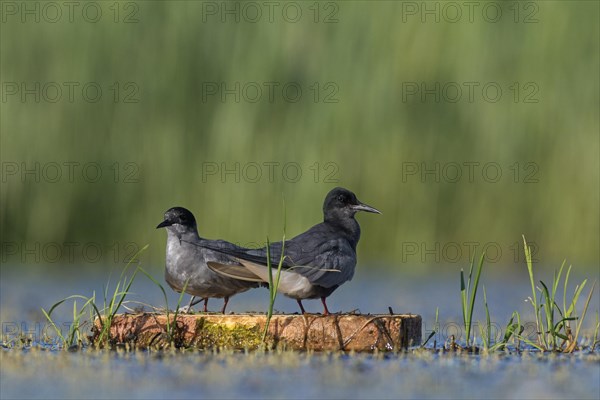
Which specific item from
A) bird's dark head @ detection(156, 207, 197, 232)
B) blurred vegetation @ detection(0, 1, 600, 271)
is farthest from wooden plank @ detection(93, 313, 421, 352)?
blurred vegetation @ detection(0, 1, 600, 271)

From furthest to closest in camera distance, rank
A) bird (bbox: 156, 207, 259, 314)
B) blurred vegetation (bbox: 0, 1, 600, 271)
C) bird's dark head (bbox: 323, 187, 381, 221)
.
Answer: blurred vegetation (bbox: 0, 1, 600, 271) → bird's dark head (bbox: 323, 187, 381, 221) → bird (bbox: 156, 207, 259, 314)

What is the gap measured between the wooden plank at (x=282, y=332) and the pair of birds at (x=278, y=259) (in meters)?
0.20

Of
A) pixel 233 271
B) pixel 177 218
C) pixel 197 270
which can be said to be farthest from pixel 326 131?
Answer: pixel 233 271

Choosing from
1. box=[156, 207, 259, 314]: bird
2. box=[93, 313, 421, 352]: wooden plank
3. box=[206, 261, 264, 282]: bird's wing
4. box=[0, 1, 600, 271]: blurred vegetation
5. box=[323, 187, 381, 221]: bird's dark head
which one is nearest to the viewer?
box=[93, 313, 421, 352]: wooden plank

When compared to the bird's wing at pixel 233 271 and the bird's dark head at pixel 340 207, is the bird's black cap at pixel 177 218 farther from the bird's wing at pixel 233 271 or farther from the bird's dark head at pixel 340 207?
the bird's dark head at pixel 340 207

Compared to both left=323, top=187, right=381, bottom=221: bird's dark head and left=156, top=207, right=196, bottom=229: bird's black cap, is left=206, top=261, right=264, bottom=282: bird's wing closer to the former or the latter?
left=156, top=207, right=196, bottom=229: bird's black cap

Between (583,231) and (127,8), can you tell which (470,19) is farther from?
(127,8)

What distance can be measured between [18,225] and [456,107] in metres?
4.76

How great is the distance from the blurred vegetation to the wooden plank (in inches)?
208

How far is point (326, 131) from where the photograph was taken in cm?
1403

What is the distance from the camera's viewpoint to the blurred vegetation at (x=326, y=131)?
45.4 ft

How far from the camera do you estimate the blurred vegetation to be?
13844mm

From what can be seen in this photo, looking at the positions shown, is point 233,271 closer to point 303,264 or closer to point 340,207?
point 303,264

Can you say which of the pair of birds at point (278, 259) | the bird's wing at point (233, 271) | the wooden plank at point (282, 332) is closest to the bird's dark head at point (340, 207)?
the pair of birds at point (278, 259)
